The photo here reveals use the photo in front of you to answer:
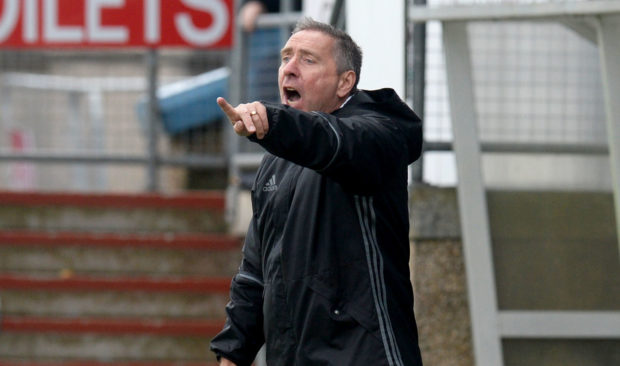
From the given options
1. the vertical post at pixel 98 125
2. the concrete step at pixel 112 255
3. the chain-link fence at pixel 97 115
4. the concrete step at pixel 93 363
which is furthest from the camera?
the vertical post at pixel 98 125

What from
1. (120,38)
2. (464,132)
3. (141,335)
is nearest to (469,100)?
(464,132)

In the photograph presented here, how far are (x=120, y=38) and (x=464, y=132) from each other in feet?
16.7

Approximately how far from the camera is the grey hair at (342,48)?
11.1ft

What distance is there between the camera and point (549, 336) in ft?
15.7

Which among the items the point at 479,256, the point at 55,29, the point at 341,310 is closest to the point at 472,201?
the point at 479,256

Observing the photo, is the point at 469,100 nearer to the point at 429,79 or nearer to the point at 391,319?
the point at 429,79

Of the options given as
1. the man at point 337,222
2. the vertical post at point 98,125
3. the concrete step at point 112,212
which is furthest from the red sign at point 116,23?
the man at point 337,222

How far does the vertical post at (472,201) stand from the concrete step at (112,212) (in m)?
3.98

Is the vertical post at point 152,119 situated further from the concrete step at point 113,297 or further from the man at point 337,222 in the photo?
the man at point 337,222

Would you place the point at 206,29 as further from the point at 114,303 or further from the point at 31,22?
the point at 114,303

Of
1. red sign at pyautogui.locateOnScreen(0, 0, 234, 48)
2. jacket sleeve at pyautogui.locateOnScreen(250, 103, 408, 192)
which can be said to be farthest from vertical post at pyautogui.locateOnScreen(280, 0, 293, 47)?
jacket sleeve at pyautogui.locateOnScreen(250, 103, 408, 192)

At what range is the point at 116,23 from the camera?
30.8 feet

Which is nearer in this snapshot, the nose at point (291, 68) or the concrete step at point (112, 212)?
the nose at point (291, 68)

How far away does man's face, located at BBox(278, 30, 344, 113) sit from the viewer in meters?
3.33
